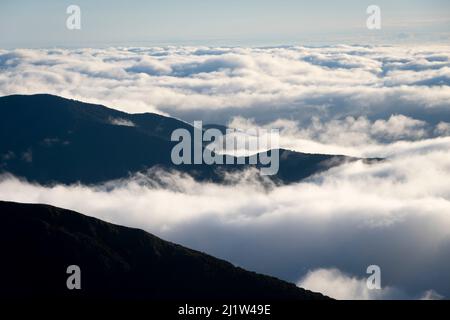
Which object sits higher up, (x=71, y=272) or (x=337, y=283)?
(x=71, y=272)
